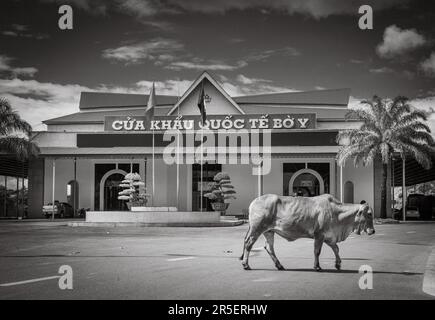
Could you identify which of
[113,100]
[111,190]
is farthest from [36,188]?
[113,100]

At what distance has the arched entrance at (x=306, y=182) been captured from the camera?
47375 millimetres

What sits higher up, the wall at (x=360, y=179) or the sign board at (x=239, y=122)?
the sign board at (x=239, y=122)

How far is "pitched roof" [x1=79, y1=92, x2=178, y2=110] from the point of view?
212 ft

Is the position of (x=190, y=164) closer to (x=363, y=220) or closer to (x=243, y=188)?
(x=243, y=188)

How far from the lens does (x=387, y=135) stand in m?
41.0

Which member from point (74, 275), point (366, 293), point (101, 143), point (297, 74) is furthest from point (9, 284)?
point (101, 143)

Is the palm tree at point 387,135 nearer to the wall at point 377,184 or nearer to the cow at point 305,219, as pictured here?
the wall at point 377,184

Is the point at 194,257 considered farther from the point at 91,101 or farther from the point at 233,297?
the point at 91,101

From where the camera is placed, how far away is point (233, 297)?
746 centimetres

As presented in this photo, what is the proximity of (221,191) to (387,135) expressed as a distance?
12670mm

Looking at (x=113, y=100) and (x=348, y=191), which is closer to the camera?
(x=348, y=191)

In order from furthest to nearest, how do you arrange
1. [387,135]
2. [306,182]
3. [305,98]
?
[305,98], [306,182], [387,135]

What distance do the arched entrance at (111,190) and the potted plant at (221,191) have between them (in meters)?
7.97

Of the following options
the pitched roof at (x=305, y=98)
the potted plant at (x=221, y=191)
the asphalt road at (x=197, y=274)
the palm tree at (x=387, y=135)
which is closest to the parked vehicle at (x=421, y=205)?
the palm tree at (x=387, y=135)
